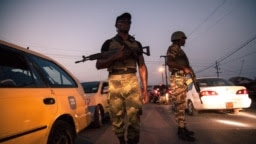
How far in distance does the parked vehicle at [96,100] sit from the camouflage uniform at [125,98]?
3.13 meters

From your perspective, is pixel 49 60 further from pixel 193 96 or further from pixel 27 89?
pixel 193 96

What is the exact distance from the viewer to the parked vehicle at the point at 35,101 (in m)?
2.42

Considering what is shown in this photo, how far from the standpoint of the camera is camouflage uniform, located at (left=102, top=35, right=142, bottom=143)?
11.8ft

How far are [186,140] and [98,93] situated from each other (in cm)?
384

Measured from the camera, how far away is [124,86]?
3.59 metres

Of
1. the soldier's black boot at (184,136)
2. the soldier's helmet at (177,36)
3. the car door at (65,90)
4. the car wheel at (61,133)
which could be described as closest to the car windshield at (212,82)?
the soldier's helmet at (177,36)

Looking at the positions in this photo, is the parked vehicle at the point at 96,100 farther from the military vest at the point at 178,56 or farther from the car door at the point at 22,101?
the car door at the point at 22,101

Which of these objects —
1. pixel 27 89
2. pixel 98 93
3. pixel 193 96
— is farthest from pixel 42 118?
pixel 193 96

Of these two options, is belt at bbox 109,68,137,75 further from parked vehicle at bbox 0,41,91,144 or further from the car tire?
the car tire

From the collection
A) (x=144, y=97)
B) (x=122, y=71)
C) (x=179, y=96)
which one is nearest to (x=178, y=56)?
(x=179, y=96)

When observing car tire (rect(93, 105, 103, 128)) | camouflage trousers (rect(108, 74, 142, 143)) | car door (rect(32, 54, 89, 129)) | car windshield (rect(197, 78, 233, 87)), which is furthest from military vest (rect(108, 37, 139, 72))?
car windshield (rect(197, 78, 233, 87))

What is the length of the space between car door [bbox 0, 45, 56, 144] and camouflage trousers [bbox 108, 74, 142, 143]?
0.89 metres

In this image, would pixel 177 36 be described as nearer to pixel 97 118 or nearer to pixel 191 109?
pixel 97 118

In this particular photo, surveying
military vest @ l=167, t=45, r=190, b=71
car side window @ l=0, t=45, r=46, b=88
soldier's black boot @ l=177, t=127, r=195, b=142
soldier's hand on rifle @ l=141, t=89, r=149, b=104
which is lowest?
soldier's black boot @ l=177, t=127, r=195, b=142
